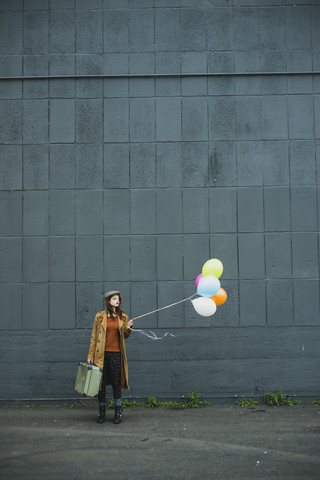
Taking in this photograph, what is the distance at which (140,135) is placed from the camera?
26.0 feet

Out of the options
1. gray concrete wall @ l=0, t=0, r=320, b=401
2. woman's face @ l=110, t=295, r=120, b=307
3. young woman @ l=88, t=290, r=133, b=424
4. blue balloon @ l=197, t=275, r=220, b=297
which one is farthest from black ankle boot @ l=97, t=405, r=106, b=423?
blue balloon @ l=197, t=275, r=220, b=297

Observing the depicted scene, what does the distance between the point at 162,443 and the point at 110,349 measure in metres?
1.44

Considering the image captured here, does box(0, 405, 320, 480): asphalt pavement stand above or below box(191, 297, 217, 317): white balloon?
below

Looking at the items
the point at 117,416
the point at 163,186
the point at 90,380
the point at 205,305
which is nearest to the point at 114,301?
the point at 90,380

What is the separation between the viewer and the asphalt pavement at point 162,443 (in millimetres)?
5039

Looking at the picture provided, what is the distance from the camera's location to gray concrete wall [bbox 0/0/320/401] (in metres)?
7.70

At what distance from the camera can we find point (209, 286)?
639 centimetres

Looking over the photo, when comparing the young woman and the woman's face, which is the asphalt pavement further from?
the woman's face

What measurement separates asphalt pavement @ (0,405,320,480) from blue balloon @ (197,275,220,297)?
5.65 ft

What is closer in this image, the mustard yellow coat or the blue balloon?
the blue balloon

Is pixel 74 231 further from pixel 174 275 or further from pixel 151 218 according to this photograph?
pixel 174 275

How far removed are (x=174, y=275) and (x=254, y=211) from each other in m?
1.59

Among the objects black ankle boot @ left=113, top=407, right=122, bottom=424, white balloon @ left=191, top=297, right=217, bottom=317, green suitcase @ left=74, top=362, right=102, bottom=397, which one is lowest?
black ankle boot @ left=113, top=407, right=122, bottom=424

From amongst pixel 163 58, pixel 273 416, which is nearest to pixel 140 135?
pixel 163 58
